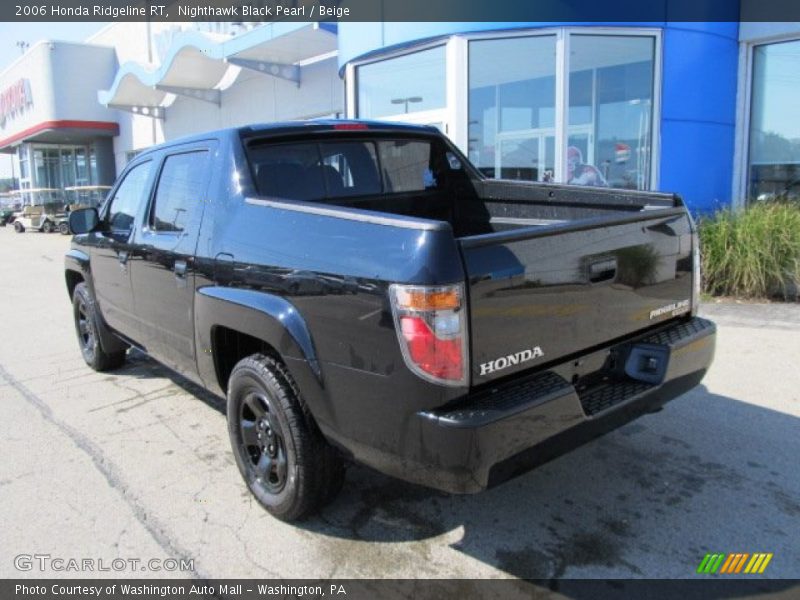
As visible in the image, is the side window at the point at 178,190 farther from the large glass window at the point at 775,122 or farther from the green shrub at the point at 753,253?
the large glass window at the point at 775,122

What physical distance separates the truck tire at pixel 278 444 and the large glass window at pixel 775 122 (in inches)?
363

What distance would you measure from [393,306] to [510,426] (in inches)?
24.8

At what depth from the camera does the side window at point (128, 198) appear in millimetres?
4723

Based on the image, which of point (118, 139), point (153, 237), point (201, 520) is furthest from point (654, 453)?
point (118, 139)

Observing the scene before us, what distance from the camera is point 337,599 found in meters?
2.73

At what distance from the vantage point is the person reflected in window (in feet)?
32.6

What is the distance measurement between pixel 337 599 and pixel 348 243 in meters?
1.46

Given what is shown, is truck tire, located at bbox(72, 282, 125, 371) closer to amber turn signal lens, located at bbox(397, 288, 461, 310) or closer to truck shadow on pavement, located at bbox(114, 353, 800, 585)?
truck shadow on pavement, located at bbox(114, 353, 800, 585)

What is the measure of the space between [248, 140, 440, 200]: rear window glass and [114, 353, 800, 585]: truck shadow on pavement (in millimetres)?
1688

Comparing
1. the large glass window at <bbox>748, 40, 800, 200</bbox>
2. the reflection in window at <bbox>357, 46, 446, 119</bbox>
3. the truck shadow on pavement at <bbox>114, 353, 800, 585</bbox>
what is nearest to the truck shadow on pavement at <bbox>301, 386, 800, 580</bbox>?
the truck shadow on pavement at <bbox>114, 353, 800, 585</bbox>

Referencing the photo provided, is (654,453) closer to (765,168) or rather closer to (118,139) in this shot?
(765,168)

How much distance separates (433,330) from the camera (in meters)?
2.43

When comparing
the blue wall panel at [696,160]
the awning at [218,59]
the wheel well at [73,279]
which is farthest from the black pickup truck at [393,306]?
the awning at [218,59]

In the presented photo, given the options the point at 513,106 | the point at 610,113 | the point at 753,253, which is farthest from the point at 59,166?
the point at 753,253
